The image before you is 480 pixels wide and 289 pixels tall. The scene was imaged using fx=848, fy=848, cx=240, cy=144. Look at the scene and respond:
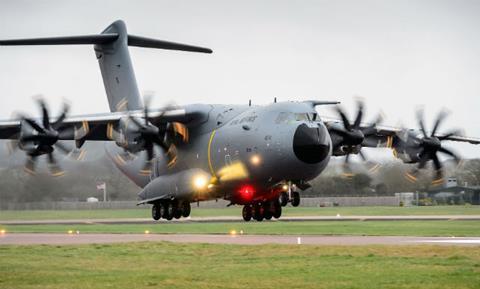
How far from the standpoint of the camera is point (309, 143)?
117ft

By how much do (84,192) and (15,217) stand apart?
21.8 feet

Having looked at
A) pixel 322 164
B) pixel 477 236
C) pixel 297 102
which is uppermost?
pixel 297 102

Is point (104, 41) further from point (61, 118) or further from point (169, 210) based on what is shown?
point (169, 210)

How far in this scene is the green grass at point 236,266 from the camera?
16234 mm

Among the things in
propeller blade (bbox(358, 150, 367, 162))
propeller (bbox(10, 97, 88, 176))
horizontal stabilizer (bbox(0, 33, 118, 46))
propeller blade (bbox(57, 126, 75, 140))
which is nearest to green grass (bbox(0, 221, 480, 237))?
propeller (bbox(10, 97, 88, 176))

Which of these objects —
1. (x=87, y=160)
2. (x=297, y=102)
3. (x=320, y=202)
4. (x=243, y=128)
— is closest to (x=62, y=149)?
(x=243, y=128)

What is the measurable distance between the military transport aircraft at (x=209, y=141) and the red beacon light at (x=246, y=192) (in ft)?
0.18

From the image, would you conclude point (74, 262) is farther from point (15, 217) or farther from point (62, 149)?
point (15, 217)

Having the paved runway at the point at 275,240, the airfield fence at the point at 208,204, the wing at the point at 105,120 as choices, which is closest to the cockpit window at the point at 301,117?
the wing at the point at 105,120

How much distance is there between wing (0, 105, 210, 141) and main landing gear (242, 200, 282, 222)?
5049 millimetres

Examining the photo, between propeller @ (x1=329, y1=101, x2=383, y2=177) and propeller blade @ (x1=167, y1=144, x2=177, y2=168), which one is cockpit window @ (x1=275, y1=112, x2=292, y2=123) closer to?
propeller @ (x1=329, y1=101, x2=383, y2=177)

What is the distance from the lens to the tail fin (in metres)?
45.1

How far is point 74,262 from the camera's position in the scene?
2061 centimetres

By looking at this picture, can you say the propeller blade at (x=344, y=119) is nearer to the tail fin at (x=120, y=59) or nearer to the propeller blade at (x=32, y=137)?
the tail fin at (x=120, y=59)
